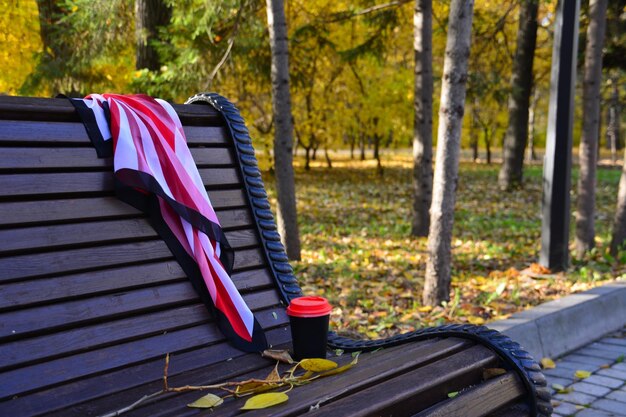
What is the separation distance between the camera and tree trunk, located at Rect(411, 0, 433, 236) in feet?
28.7

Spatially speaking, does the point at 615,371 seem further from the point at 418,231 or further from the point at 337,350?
the point at 418,231

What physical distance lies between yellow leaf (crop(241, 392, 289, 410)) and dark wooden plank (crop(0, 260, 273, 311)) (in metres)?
0.78

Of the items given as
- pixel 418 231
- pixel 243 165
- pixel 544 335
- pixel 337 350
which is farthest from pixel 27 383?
pixel 418 231

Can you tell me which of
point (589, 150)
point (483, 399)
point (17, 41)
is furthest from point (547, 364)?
point (17, 41)

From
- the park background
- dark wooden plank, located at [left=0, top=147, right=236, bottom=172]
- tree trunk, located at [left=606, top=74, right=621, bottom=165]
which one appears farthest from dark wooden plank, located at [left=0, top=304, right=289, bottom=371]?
tree trunk, located at [left=606, top=74, right=621, bottom=165]

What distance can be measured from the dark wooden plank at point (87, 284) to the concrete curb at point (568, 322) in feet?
7.37

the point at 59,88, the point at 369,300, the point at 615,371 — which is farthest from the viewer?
the point at 59,88

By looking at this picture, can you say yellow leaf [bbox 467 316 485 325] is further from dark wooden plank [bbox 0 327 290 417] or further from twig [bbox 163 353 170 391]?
twig [bbox 163 353 170 391]

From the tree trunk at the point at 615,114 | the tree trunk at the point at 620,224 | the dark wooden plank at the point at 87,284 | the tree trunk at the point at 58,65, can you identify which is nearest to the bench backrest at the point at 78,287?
the dark wooden plank at the point at 87,284

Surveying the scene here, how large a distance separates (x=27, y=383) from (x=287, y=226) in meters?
5.51

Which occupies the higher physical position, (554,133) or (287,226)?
(554,133)

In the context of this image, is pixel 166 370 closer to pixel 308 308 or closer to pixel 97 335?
pixel 97 335

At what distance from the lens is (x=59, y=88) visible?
11.4 m

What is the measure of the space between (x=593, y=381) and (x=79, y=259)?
10.5 feet
